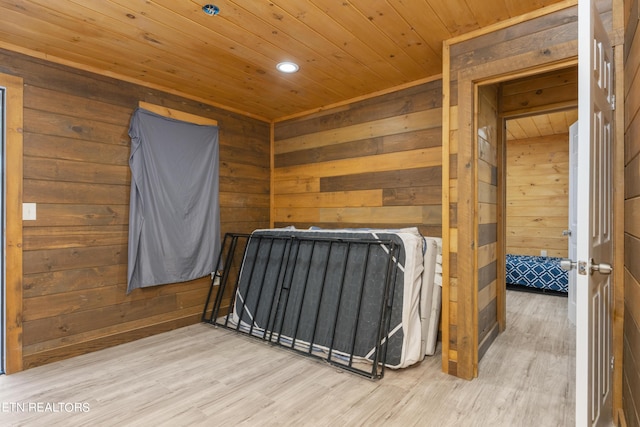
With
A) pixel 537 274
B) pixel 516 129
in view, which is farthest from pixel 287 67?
pixel 537 274

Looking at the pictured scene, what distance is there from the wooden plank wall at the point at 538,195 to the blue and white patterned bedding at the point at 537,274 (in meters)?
0.64

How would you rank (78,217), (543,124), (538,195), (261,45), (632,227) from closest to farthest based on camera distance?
(632,227) → (261,45) → (78,217) → (543,124) → (538,195)

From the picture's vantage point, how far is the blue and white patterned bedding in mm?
4578

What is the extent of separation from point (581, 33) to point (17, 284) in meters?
3.40

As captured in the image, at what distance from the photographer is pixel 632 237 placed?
61.9 inches

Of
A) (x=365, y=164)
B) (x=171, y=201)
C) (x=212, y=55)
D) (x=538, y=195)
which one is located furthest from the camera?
(x=538, y=195)

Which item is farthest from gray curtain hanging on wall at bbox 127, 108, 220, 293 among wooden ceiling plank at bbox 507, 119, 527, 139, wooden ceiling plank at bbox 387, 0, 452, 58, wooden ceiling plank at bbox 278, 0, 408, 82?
wooden ceiling plank at bbox 507, 119, 527, 139

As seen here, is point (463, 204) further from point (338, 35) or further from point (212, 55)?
point (212, 55)

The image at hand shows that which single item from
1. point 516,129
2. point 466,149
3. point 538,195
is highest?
point 516,129

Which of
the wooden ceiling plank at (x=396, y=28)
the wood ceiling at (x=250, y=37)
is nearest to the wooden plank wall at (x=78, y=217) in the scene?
the wood ceiling at (x=250, y=37)

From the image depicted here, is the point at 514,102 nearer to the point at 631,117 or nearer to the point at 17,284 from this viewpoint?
the point at 631,117

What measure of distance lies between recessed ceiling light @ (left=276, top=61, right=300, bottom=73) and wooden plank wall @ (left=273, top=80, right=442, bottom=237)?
866 mm

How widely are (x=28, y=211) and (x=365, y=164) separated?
267 centimetres

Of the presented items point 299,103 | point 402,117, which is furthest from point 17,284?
point 402,117
